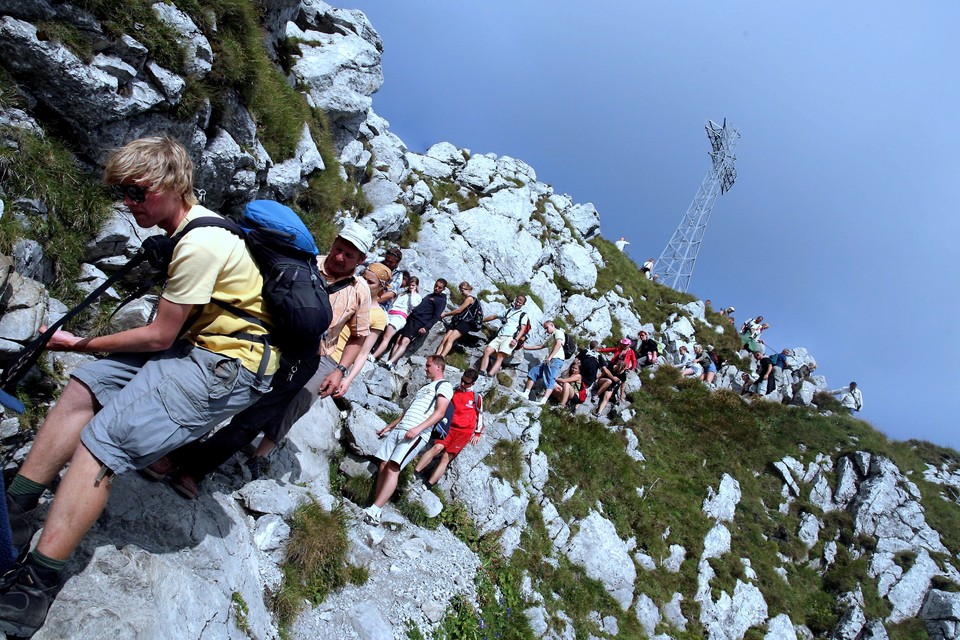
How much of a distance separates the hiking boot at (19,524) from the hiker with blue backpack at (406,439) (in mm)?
5364

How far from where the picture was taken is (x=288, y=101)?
1374 centimetres

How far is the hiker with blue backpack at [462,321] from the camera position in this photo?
615 inches

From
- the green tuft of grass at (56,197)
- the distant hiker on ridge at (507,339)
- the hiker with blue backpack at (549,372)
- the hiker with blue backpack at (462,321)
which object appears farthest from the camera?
the hiker with blue backpack at (549,372)

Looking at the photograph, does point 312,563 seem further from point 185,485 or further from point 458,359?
point 458,359

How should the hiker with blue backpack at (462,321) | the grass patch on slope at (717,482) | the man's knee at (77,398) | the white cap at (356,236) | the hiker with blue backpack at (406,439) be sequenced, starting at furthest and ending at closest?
the hiker with blue backpack at (462,321)
the grass patch on slope at (717,482)
the hiker with blue backpack at (406,439)
the white cap at (356,236)
the man's knee at (77,398)

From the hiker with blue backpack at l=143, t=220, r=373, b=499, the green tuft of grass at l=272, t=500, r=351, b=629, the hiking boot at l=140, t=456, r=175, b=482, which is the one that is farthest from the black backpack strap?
the green tuft of grass at l=272, t=500, r=351, b=629

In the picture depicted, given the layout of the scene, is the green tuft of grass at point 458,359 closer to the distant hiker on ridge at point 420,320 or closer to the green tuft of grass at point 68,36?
the distant hiker on ridge at point 420,320

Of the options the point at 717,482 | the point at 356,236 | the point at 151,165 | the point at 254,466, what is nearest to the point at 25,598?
the point at 151,165

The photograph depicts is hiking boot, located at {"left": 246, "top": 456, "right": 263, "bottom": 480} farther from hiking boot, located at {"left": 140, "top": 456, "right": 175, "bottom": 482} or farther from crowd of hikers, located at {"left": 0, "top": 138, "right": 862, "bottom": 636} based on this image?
hiking boot, located at {"left": 140, "top": 456, "right": 175, "bottom": 482}

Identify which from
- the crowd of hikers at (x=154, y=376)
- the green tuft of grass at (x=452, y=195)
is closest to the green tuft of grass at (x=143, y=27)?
the crowd of hikers at (x=154, y=376)

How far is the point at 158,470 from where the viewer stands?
16.0ft

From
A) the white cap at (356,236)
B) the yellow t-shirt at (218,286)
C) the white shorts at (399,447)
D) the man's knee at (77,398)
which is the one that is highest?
the white cap at (356,236)

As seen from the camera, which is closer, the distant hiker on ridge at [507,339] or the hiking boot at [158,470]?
the hiking boot at [158,470]

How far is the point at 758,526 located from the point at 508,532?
11.6 metres
